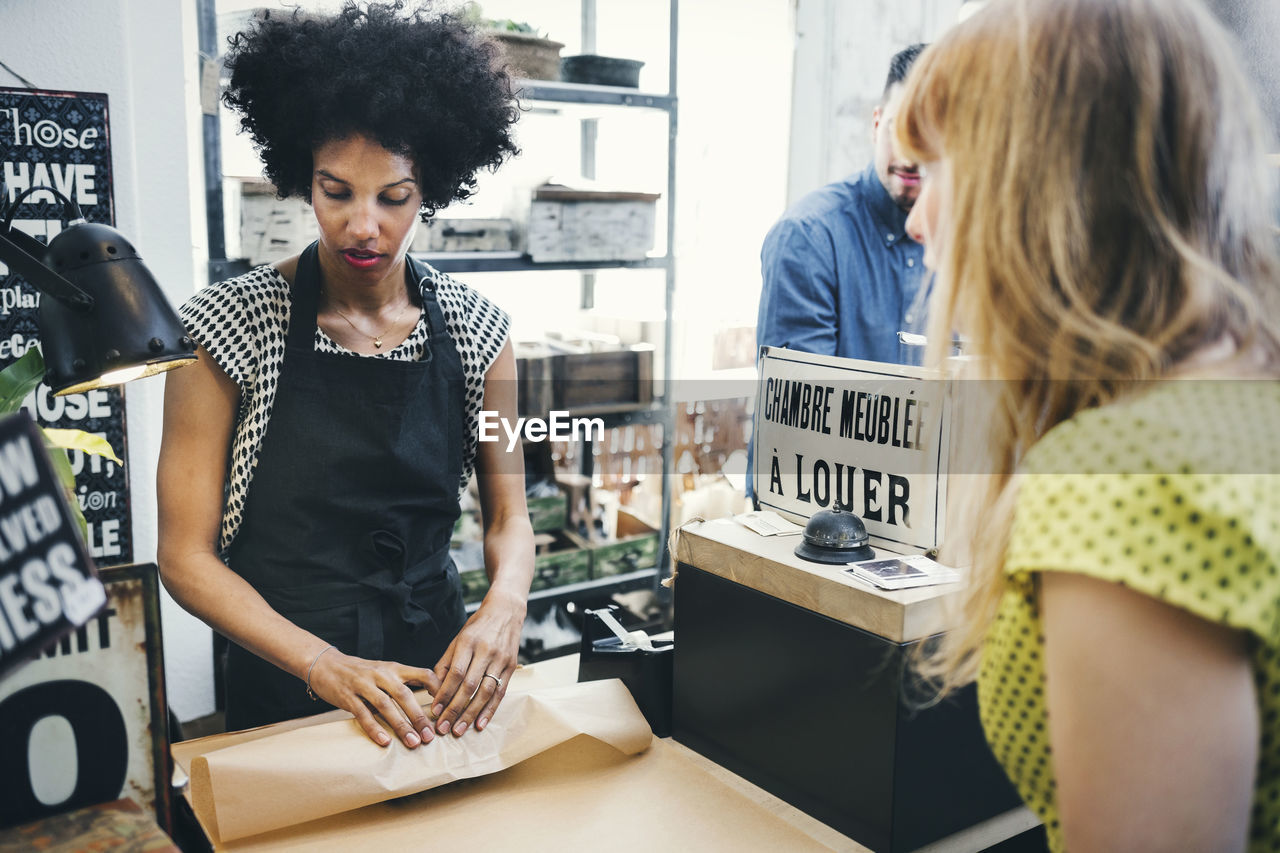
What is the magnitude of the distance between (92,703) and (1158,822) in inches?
32.7

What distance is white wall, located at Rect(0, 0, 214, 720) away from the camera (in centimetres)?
223

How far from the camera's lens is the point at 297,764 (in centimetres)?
100

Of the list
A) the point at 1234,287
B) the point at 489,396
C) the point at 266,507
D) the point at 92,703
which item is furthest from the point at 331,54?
the point at 1234,287

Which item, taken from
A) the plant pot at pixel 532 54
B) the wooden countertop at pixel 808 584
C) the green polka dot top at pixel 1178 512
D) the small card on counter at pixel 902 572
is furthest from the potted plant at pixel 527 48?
the green polka dot top at pixel 1178 512

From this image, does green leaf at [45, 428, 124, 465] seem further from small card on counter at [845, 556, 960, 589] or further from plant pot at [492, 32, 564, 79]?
plant pot at [492, 32, 564, 79]

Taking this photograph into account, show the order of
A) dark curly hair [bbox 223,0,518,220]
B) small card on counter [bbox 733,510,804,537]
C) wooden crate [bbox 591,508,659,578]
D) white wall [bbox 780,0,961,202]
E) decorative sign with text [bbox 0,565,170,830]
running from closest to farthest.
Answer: decorative sign with text [bbox 0,565,170,830] < small card on counter [bbox 733,510,804,537] < dark curly hair [bbox 223,0,518,220] < wooden crate [bbox 591,508,659,578] < white wall [bbox 780,0,961,202]

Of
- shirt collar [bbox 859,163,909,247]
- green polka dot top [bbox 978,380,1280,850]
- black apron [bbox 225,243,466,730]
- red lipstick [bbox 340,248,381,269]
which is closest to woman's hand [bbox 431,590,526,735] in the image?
black apron [bbox 225,243,466,730]

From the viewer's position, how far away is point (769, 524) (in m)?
1.27

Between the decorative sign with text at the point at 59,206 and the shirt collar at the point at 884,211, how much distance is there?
1.80 m

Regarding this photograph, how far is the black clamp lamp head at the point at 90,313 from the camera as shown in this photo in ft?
3.06

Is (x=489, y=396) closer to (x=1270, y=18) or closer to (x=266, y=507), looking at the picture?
(x=266, y=507)

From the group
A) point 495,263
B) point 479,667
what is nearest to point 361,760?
point 479,667

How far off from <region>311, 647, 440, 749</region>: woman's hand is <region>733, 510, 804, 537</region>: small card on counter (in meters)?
0.44

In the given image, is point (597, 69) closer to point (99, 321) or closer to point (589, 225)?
point (589, 225)
